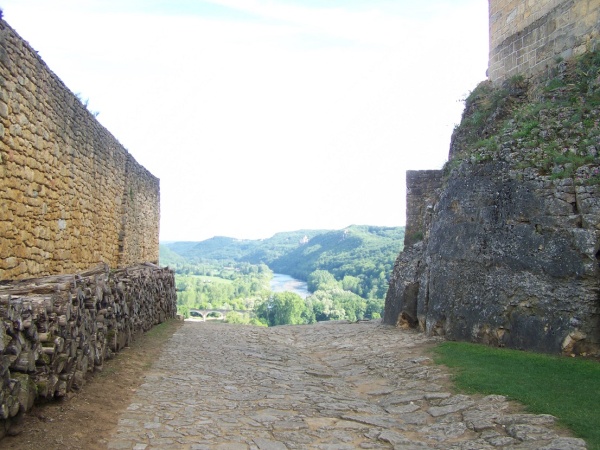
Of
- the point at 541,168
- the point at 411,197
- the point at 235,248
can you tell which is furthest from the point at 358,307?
the point at 235,248

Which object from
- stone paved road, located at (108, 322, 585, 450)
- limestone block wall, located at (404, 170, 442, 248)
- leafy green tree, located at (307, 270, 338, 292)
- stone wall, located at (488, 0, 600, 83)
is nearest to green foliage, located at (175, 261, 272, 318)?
leafy green tree, located at (307, 270, 338, 292)

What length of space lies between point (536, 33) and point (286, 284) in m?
100

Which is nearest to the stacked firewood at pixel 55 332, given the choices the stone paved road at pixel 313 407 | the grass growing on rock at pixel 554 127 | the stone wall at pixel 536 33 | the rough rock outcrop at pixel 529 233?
the stone paved road at pixel 313 407

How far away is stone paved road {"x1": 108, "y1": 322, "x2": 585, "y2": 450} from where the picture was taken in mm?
6035

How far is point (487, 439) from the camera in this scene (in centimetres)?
617

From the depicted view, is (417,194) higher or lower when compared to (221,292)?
higher

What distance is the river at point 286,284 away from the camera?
100 m

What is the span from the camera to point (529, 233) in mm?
10758

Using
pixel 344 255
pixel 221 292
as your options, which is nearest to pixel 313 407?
pixel 344 255

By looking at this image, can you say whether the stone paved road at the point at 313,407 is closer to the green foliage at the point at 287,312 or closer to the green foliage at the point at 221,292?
the green foliage at the point at 287,312

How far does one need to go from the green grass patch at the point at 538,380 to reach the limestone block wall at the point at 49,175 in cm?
664

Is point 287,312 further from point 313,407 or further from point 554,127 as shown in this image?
point 313,407

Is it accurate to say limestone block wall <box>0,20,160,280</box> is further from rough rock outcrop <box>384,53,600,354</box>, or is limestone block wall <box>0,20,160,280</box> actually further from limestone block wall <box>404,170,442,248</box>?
limestone block wall <box>404,170,442,248</box>

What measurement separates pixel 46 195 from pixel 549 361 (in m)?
8.36
